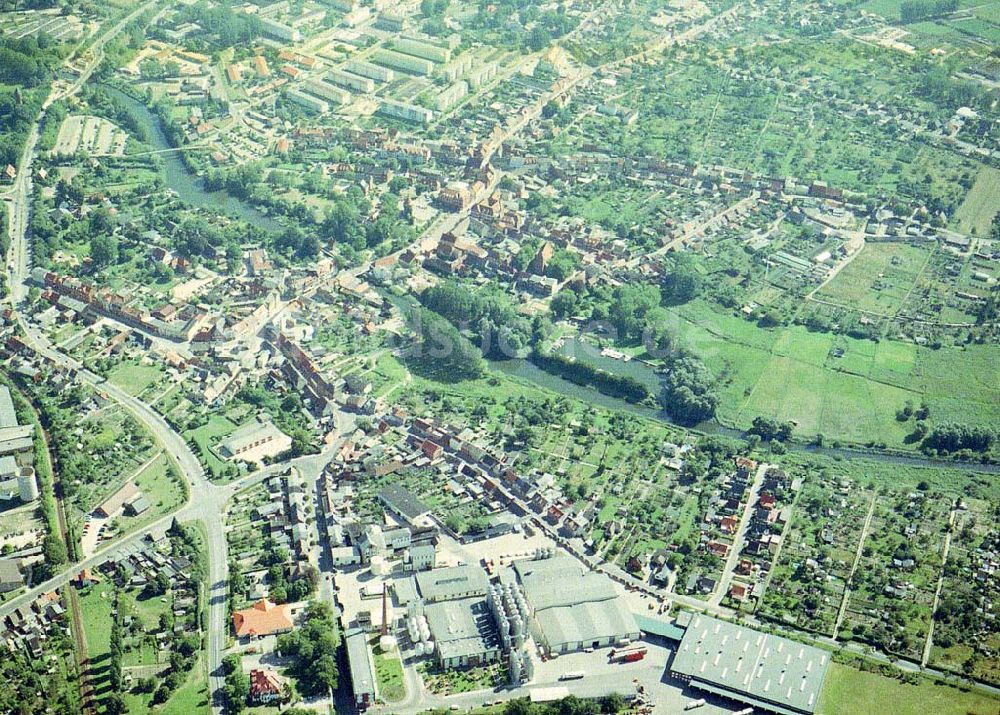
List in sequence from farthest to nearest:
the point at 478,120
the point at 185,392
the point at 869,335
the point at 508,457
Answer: the point at 478,120 → the point at 869,335 → the point at 185,392 → the point at 508,457

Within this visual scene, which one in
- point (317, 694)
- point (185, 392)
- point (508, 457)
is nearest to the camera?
point (317, 694)

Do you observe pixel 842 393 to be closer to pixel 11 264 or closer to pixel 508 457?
pixel 508 457

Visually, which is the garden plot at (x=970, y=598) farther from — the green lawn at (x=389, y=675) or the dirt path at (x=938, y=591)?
the green lawn at (x=389, y=675)

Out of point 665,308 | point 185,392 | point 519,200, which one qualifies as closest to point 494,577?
point 185,392

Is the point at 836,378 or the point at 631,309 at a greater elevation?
the point at 631,309

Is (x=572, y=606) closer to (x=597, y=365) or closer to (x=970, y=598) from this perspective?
(x=970, y=598)

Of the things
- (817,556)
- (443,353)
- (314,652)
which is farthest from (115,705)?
(817,556)
